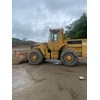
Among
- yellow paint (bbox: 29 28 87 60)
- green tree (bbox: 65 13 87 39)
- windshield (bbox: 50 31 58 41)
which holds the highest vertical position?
windshield (bbox: 50 31 58 41)

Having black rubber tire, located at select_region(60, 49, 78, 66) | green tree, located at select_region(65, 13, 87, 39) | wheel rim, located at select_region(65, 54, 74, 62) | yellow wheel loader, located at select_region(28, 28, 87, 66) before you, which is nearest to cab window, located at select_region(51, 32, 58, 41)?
yellow wheel loader, located at select_region(28, 28, 87, 66)

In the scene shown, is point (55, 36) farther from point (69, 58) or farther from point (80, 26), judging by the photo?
point (80, 26)

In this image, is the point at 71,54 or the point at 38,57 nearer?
the point at 71,54

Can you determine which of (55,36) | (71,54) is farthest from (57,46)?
(71,54)

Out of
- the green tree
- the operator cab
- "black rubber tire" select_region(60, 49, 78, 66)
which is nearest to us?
the green tree

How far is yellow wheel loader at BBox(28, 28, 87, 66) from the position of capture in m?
4.02

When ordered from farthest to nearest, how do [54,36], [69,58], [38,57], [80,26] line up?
[38,57] → [54,36] → [69,58] → [80,26]

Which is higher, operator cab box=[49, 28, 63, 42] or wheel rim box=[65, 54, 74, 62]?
operator cab box=[49, 28, 63, 42]

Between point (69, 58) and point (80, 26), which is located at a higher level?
point (80, 26)

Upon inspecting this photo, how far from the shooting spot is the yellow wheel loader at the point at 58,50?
402 cm

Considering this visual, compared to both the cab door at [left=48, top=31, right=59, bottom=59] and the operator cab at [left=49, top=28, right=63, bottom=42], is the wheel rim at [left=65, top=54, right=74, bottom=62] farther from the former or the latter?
the operator cab at [left=49, top=28, right=63, bottom=42]

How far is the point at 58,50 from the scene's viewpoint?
4250 mm

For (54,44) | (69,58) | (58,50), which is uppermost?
(54,44)
